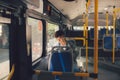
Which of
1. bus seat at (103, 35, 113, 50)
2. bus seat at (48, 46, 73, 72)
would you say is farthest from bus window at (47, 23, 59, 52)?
bus seat at (48, 46, 73, 72)

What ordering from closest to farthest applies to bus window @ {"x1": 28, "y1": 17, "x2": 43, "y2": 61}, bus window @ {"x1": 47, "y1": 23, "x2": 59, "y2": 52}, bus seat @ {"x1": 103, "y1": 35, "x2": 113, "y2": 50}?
1. bus window @ {"x1": 28, "y1": 17, "x2": 43, "y2": 61}
2. bus window @ {"x1": 47, "y1": 23, "x2": 59, "y2": 52}
3. bus seat @ {"x1": 103, "y1": 35, "x2": 113, "y2": 50}

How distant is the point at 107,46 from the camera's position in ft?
22.7

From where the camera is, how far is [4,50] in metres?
2.94

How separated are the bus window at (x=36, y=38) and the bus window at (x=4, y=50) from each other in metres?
1.33

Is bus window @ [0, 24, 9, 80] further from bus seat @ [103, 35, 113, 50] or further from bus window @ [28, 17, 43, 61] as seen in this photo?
bus seat @ [103, 35, 113, 50]

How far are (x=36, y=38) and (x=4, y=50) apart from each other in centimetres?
177

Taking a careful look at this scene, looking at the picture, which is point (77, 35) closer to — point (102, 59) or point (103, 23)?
point (102, 59)

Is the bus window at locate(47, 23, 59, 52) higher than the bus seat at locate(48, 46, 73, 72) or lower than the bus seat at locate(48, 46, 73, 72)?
higher

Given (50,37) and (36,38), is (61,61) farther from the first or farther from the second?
(50,37)

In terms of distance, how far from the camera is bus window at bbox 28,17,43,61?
439cm

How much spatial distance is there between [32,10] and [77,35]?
706 centimetres

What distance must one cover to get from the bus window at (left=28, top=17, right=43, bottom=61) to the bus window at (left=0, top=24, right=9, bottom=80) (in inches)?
52.3

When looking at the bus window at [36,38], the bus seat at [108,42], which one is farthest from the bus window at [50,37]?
the bus seat at [108,42]

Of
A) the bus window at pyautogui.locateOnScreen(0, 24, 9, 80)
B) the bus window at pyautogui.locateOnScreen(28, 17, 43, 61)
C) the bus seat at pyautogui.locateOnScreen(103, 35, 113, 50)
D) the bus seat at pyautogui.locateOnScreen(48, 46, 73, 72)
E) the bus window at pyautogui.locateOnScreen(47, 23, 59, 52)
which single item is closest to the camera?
the bus window at pyautogui.locateOnScreen(0, 24, 9, 80)
